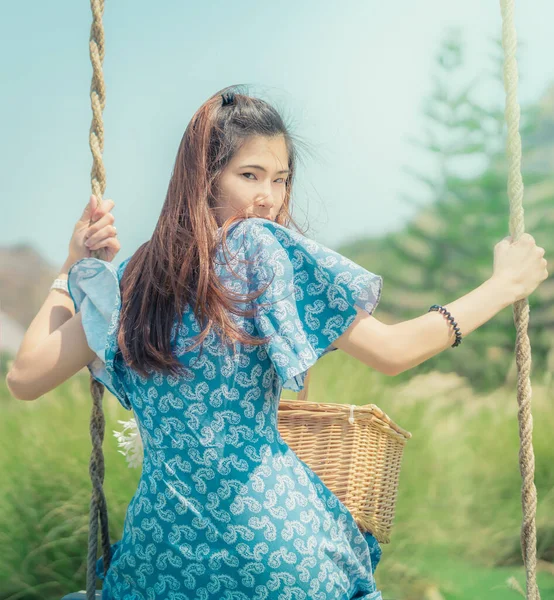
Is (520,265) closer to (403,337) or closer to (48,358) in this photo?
(403,337)

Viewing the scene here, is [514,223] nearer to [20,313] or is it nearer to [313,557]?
[313,557]

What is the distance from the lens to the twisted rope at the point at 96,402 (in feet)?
5.05

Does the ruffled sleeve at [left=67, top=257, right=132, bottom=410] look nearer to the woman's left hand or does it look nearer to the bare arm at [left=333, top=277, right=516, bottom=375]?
the woman's left hand

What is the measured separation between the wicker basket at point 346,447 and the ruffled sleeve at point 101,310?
1.32 feet

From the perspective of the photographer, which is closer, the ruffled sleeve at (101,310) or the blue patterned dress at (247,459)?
the blue patterned dress at (247,459)

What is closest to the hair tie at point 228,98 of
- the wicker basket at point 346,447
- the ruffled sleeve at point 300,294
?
the ruffled sleeve at point 300,294

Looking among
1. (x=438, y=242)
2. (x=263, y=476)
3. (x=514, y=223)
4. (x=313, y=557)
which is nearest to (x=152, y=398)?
(x=263, y=476)

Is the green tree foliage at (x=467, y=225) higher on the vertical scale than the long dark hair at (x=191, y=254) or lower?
higher

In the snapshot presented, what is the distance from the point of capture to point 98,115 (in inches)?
63.1

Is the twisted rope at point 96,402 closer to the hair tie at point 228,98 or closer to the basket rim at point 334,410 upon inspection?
the hair tie at point 228,98

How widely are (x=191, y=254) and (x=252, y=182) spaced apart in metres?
0.21

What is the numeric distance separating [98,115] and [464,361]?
8.02 feet

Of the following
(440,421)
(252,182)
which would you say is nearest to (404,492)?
(440,421)

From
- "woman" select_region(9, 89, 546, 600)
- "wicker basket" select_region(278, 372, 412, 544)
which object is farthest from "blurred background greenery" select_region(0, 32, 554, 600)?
"woman" select_region(9, 89, 546, 600)
